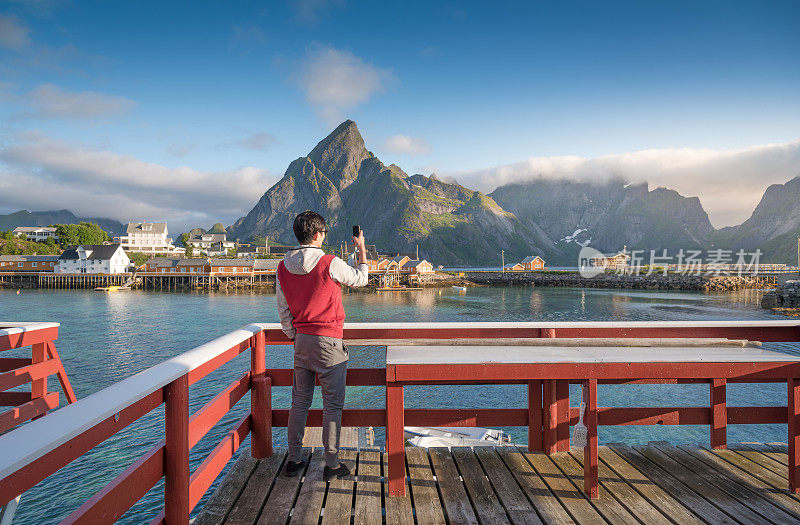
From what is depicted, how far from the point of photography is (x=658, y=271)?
90688mm

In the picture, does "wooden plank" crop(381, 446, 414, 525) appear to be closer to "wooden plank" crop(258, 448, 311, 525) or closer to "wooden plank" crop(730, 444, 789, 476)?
"wooden plank" crop(258, 448, 311, 525)

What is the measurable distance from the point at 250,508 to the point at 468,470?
5.61 ft

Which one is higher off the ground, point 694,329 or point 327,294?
point 327,294

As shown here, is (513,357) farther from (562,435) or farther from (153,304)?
(153,304)

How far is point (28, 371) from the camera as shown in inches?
168

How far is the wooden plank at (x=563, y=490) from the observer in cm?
287

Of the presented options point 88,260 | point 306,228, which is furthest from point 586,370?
point 88,260

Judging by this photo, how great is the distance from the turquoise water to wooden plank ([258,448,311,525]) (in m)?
7.95

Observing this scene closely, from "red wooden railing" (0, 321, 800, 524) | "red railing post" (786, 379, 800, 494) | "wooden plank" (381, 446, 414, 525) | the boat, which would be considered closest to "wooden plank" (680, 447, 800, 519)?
"red railing post" (786, 379, 800, 494)

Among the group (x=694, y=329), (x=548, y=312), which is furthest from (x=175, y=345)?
(x=548, y=312)

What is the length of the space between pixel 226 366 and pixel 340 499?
68.1ft

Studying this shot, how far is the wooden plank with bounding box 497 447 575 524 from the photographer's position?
2.87 meters

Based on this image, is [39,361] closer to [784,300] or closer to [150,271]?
[784,300]

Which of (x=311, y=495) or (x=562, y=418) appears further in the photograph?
(x=562, y=418)
